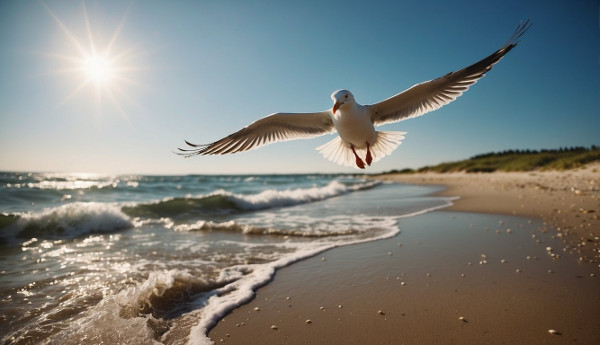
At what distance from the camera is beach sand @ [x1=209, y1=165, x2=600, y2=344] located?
276 centimetres

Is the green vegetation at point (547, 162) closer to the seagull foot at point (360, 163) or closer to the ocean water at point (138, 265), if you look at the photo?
the ocean water at point (138, 265)

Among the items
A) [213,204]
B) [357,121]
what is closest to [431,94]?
[357,121]

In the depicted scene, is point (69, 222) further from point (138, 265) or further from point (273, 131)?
point (273, 131)

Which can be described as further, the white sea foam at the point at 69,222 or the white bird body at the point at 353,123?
the white sea foam at the point at 69,222

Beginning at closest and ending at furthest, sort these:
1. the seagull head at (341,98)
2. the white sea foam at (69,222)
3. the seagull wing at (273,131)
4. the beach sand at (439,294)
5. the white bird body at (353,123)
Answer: the beach sand at (439,294), the seagull head at (341,98), the white bird body at (353,123), the seagull wing at (273,131), the white sea foam at (69,222)

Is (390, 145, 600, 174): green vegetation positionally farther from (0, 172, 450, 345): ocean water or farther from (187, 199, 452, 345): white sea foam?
(187, 199, 452, 345): white sea foam

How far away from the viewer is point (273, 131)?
5773 mm

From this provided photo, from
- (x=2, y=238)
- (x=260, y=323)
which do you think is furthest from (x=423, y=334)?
(x=2, y=238)

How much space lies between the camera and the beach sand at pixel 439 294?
2.76 m

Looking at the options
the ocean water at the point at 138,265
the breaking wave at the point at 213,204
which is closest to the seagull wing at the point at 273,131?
the ocean water at the point at 138,265

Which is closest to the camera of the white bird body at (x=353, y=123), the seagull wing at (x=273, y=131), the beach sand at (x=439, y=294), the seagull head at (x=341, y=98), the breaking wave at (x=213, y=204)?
the beach sand at (x=439, y=294)

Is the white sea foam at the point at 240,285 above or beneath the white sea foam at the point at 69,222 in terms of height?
beneath

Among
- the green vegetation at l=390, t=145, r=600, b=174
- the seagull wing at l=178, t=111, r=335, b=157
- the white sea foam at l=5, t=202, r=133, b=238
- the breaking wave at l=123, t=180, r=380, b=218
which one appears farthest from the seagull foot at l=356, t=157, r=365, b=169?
the green vegetation at l=390, t=145, r=600, b=174

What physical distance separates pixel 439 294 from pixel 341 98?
2.52 m
